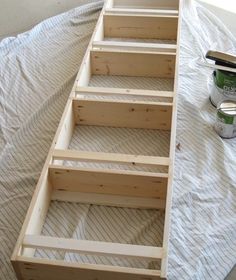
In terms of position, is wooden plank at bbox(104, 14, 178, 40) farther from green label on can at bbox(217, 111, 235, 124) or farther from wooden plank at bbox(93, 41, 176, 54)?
green label on can at bbox(217, 111, 235, 124)

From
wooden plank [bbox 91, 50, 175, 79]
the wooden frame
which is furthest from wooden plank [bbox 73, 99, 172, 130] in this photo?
wooden plank [bbox 91, 50, 175, 79]

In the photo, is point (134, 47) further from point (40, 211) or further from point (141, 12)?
point (40, 211)

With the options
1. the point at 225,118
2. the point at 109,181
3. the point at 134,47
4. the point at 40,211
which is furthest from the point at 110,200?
the point at 134,47

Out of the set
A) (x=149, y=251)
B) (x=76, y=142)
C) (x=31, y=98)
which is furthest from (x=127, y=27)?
(x=149, y=251)

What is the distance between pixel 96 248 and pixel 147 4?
161cm

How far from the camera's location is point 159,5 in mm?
2346

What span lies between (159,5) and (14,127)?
3.75 feet

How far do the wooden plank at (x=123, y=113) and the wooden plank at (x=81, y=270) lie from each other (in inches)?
27.4

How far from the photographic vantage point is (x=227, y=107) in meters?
1.65

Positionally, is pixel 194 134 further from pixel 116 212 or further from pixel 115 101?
pixel 116 212

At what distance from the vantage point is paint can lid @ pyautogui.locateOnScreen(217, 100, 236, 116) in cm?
161

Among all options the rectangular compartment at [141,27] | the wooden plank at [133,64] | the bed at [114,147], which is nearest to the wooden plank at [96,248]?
the bed at [114,147]

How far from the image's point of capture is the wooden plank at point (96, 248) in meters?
1.18

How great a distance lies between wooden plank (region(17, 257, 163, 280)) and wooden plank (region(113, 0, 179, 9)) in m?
1.65
